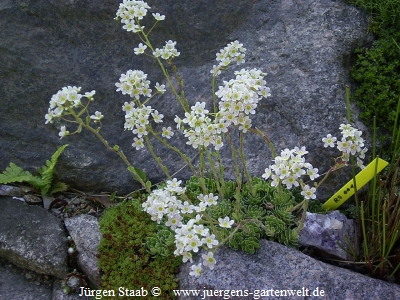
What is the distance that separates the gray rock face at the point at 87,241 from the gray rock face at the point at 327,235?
4.49 feet

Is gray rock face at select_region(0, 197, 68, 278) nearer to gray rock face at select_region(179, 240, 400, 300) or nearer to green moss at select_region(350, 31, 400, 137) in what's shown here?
gray rock face at select_region(179, 240, 400, 300)

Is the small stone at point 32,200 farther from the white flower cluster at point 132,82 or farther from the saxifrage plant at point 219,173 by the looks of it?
the white flower cluster at point 132,82

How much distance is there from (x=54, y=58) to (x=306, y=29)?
2.03 meters

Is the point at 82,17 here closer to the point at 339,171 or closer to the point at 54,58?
the point at 54,58

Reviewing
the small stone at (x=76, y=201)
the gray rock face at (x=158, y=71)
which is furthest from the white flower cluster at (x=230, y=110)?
the small stone at (x=76, y=201)

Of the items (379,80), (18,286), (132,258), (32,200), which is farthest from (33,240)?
(379,80)

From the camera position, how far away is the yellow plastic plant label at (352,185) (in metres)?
2.92

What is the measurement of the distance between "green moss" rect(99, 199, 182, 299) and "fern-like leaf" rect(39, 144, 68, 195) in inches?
21.4

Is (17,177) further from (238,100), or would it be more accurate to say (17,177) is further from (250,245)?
(238,100)

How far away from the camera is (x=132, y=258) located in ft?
10.1

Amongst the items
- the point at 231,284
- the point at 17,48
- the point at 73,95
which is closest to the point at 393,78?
the point at 231,284

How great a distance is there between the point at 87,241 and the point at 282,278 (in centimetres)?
134

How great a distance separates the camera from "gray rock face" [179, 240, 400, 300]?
109 inches

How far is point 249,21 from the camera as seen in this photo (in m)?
3.94
